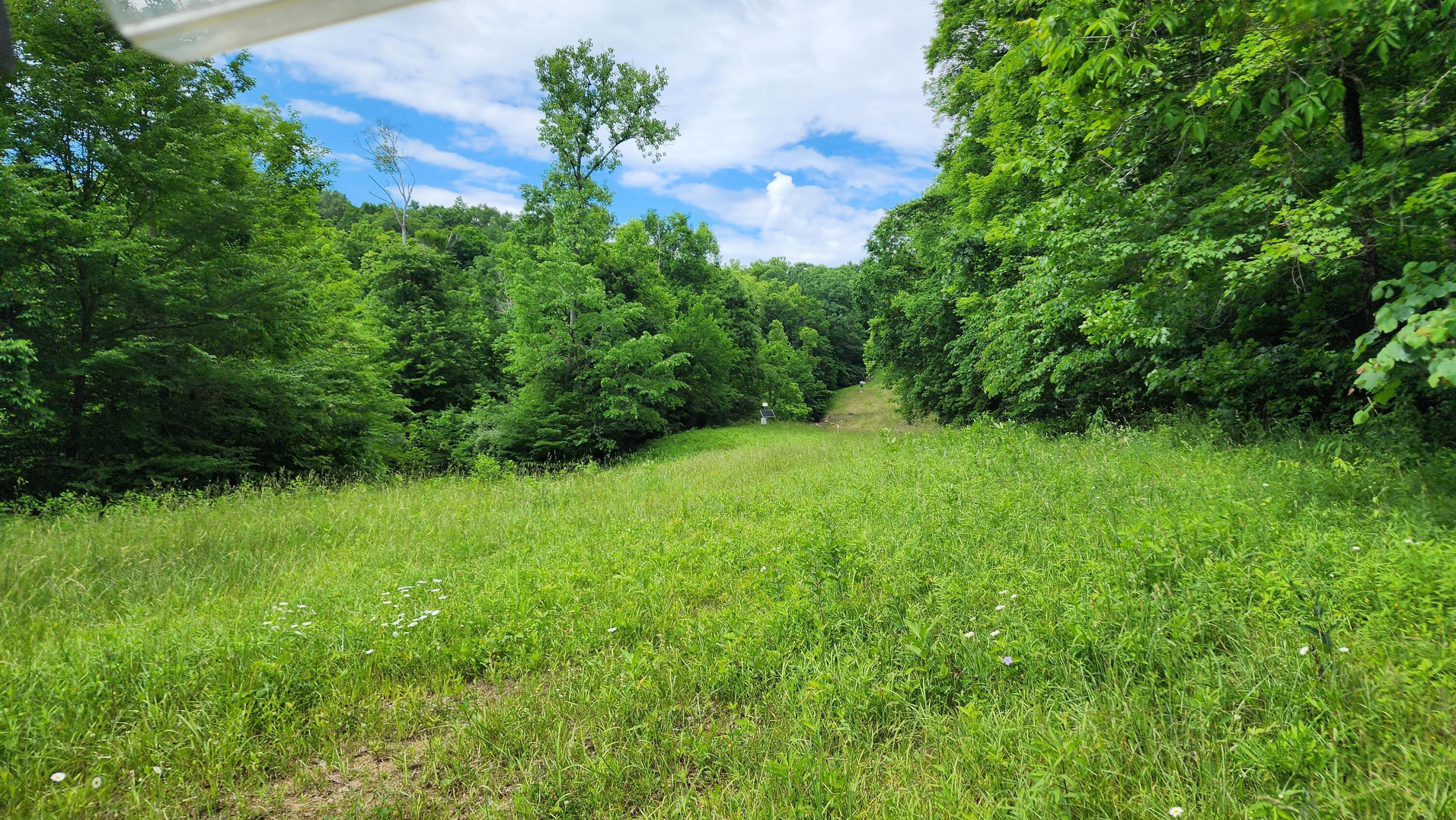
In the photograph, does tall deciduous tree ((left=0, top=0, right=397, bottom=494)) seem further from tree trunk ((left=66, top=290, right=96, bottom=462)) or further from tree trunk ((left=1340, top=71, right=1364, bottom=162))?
tree trunk ((left=1340, top=71, right=1364, bottom=162))

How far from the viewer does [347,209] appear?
133 ft

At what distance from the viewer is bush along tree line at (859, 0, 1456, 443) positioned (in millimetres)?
3588

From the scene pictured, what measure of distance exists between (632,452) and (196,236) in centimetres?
1413

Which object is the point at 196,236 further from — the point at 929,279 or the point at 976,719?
the point at 929,279

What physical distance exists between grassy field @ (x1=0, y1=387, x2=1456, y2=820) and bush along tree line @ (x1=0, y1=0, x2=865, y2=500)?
520cm

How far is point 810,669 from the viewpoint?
2789 millimetres

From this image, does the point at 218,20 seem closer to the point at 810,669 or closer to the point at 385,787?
the point at 385,787

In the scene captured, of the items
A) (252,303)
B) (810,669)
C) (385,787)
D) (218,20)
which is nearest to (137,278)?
(252,303)

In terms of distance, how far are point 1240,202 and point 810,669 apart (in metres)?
6.20

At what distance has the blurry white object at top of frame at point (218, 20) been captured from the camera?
1.08 metres

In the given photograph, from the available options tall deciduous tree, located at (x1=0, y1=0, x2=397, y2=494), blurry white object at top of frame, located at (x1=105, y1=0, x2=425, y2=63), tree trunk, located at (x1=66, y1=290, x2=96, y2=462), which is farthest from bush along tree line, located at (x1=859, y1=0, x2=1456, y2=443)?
tree trunk, located at (x1=66, y1=290, x2=96, y2=462)

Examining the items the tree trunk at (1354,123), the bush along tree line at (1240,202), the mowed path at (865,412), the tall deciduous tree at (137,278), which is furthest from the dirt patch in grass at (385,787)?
the mowed path at (865,412)

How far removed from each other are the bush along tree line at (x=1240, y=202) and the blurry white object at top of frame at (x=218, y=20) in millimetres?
3826

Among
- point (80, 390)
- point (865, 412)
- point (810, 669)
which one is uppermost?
point (80, 390)
